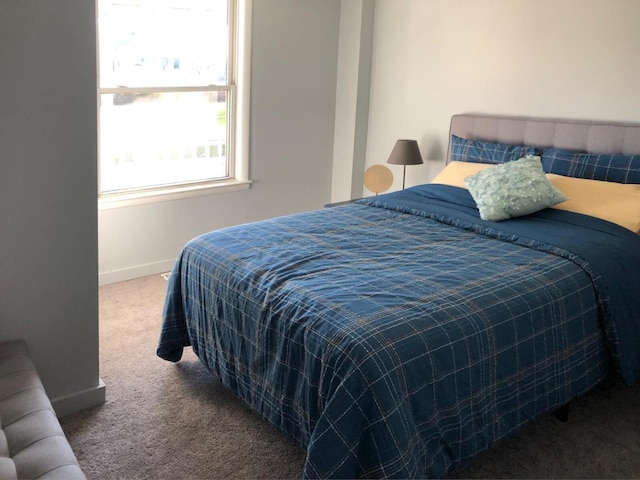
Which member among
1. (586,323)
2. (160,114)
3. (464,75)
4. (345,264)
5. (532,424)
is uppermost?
(464,75)

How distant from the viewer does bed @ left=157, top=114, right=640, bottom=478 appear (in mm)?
2047

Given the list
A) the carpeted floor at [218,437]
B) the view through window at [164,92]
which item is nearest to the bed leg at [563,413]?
the carpeted floor at [218,437]

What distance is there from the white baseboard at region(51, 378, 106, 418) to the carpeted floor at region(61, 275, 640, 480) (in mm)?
35

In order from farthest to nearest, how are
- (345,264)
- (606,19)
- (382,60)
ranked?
(382,60)
(606,19)
(345,264)

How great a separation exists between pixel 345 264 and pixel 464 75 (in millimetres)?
2305

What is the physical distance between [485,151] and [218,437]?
93.2 inches

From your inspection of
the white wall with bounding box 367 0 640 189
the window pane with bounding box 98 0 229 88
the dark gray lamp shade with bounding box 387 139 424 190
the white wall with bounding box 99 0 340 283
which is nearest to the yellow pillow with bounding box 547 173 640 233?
the white wall with bounding box 367 0 640 189

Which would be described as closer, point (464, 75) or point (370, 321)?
point (370, 321)

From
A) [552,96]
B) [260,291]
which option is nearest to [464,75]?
[552,96]

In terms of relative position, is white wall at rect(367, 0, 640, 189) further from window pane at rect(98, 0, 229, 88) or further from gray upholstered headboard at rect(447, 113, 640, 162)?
window pane at rect(98, 0, 229, 88)

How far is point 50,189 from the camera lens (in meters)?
2.46

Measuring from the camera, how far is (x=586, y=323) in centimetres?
266

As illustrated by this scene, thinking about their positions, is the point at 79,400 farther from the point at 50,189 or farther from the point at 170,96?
the point at 170,96

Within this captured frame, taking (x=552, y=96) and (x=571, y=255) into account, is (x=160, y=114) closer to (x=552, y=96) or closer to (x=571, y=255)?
(x=552, y=96)
